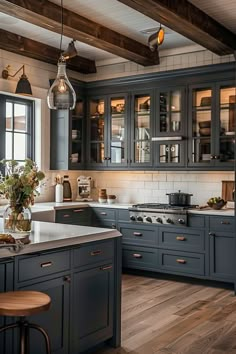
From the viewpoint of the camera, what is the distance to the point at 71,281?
3041 millimetres

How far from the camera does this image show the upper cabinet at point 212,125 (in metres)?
5.42

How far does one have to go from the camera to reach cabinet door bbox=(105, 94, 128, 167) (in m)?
6.26

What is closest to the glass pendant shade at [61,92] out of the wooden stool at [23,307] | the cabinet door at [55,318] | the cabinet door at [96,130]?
the cabinet door at [55,318]

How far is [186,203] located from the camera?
5793mm

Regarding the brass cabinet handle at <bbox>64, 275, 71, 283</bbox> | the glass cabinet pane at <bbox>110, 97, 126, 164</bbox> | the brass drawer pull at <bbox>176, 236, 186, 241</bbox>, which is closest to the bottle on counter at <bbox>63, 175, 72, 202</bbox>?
the glass cabinet pane at <bbox>110, 97, 126, 164</bbox>

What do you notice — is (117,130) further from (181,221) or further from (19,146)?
(181,221)

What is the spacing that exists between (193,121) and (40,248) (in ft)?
11.1

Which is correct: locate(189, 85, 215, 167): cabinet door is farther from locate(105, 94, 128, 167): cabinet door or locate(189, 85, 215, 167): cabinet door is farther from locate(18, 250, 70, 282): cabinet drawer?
locate(18, 250, 70, 282): cabinet drawer

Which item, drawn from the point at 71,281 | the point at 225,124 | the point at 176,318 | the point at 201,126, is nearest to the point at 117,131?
the point at 201,126

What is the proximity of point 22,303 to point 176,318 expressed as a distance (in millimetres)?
2219

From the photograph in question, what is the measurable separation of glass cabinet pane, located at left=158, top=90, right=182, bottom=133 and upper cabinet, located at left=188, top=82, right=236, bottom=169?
0.19m

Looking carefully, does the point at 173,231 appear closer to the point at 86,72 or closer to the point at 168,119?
the point at 168,119

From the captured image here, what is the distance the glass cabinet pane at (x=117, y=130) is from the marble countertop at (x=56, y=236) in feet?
8.92

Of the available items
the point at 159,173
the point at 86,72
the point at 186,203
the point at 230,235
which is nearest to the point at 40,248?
the point at 230,235
